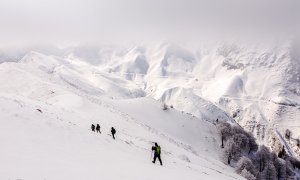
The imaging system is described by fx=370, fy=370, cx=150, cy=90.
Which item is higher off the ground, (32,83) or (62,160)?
(32,83)

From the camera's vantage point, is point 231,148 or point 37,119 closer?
point 37,119

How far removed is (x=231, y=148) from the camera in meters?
115

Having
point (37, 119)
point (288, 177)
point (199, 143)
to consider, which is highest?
point (37, 119)

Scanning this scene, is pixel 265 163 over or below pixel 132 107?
below

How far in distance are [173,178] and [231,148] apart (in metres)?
93.1

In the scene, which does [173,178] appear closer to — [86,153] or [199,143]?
[86,153]

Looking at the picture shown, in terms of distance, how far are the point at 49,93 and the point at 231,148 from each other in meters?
58.7

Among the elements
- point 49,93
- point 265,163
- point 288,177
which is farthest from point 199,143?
point 49,93

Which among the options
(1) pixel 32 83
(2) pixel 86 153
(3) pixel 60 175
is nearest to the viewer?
(3) pixel 60 175

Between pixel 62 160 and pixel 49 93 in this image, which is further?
pixel 49 93

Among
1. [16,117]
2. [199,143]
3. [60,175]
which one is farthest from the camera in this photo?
[199,143]

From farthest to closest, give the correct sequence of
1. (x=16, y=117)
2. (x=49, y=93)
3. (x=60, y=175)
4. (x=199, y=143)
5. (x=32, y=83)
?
(x=32, y=83) → (x=199, y=143) → (x=49, y=93) → (x=16, y=117) → (x=60, y=175)

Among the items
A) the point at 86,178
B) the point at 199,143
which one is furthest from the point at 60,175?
the point at 199,143

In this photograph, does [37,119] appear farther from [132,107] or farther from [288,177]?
[288,177]
